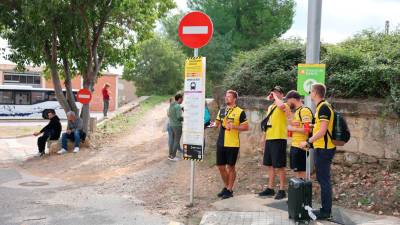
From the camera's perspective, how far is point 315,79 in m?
7.68

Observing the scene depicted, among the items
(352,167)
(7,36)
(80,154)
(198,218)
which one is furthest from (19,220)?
(7,36)

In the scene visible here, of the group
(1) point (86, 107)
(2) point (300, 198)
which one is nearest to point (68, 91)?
(1) point (86, 107)

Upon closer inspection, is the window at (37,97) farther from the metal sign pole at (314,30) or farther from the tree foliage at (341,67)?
the metal sign pole at (314,30)

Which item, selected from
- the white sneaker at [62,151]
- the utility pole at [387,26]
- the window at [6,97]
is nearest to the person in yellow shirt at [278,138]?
the utility pole at [387,26]

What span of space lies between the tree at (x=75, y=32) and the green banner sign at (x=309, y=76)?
774 centimetres

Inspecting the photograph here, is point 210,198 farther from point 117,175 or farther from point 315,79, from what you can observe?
point 117,175

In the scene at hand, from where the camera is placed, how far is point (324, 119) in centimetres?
622

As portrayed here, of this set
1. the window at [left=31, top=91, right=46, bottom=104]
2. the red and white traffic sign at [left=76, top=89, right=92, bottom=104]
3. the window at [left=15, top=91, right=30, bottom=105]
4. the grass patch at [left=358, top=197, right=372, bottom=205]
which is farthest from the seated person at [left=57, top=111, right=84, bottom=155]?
the window at [left=31, top=91, right=46, bottom=104]

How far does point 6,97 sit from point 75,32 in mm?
20868

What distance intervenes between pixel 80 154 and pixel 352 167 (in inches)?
316

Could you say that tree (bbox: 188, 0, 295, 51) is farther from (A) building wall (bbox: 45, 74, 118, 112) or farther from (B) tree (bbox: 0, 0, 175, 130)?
(A) building wall (bbox: 45, 74, 118, 112)

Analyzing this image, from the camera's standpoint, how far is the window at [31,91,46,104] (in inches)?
1345

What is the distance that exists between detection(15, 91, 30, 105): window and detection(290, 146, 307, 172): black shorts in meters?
29.9

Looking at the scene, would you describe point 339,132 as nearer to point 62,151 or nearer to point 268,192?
point 268,192
